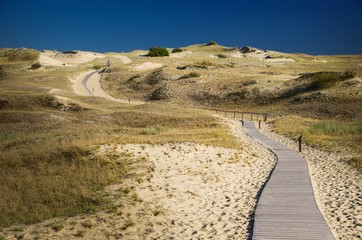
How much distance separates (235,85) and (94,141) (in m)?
47.8

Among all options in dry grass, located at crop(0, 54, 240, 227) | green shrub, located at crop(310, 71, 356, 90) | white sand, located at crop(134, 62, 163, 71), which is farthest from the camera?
white sand, located at crop(134, 62, 163, 71)

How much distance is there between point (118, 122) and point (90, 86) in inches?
1792

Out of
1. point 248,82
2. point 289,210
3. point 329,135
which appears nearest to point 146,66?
point 248,82

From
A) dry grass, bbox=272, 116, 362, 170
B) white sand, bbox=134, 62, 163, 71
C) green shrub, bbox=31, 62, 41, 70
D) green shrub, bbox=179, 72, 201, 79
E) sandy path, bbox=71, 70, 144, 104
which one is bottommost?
dry grass, bbox=272, 116, 362, 170

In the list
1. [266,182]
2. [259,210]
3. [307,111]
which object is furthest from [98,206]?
[307,111]

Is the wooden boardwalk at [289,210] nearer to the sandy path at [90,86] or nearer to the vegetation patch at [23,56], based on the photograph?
the sandy path at [90,86]

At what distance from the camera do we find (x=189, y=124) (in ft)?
133

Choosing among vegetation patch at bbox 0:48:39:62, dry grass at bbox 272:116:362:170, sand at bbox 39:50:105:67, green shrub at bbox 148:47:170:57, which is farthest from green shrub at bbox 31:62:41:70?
dry grass at bbox 272:116:362:170

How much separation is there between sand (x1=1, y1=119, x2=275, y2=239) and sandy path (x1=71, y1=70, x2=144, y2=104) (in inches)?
1798

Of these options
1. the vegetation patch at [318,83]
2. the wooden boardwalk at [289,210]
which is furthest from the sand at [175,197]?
the vegetation patch at [318,83]

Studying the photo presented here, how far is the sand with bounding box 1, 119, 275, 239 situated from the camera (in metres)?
13.4

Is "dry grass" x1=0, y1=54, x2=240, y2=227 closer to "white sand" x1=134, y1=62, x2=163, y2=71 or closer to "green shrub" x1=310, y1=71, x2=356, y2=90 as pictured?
"green shrub" x1=310, y1=71, x2=356, y2=90

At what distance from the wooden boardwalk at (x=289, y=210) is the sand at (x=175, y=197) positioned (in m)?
0.69

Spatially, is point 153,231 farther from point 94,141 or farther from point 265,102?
point 265,102
